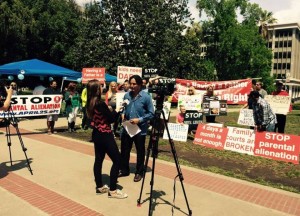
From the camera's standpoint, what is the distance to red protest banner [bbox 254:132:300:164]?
27.7 feet

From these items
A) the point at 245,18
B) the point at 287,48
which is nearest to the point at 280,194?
the point at 245,18

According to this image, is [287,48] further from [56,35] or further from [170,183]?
[170,183]

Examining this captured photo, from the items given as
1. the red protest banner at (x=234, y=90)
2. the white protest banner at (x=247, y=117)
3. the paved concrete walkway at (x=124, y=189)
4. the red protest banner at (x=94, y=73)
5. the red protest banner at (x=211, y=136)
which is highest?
the red protest banner at (x=94, y=73)

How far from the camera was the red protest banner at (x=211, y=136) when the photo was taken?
32.8 feet

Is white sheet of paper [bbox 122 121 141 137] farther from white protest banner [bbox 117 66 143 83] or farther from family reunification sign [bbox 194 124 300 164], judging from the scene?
white protest banner [bbox 117 66 143 83]

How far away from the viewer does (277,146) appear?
8773 mm

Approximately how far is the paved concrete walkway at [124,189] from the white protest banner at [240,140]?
2615mm

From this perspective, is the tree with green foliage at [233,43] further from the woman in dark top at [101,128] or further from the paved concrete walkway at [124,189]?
the woman in dark top at [101,128]

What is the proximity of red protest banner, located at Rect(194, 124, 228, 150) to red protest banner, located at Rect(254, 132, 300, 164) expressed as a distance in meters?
1.11

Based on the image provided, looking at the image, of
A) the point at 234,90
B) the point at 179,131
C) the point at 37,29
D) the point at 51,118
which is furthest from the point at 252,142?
the point at 37,29

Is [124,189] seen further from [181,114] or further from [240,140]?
[181,114]

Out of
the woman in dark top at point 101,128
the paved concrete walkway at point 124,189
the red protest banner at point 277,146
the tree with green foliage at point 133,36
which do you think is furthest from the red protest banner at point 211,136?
the tree with green foliage at point 133,36

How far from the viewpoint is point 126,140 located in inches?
254

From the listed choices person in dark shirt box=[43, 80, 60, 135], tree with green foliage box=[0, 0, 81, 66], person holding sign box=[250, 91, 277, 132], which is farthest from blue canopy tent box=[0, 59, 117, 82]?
tree with green foliage box=[0, 0, 81, 66]
